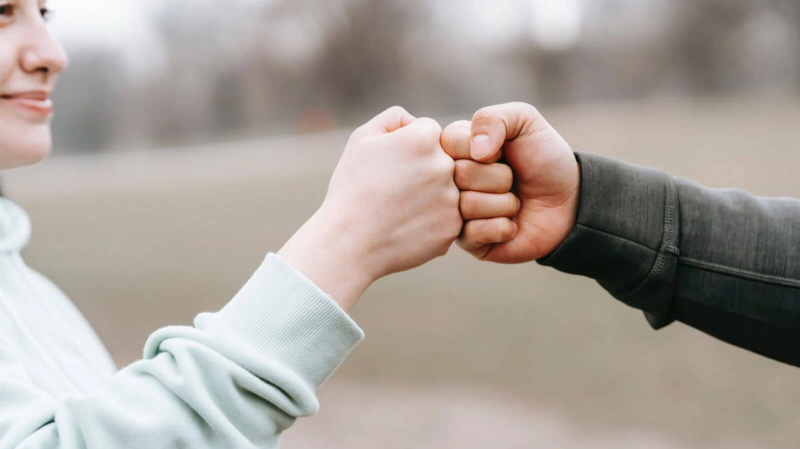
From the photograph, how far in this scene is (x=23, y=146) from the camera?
3.19ft

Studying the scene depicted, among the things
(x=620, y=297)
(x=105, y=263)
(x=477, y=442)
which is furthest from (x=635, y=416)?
(x=105, y=263)

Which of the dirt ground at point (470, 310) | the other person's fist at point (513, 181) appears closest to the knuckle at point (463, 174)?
the other person's fist at point (513, 181)

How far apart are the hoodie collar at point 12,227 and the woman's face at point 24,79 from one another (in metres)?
0.12

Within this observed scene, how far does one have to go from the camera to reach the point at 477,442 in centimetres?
294

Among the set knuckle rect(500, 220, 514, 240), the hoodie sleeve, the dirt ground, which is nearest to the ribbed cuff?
the hoodie sleeve

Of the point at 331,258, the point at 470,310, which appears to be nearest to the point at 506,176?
the point at 331,258

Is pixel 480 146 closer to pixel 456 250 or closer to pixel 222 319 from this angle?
pixel 222 319

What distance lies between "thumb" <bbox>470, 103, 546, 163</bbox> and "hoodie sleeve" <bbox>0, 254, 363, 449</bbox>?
46 centimetres

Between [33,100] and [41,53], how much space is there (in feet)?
0.21

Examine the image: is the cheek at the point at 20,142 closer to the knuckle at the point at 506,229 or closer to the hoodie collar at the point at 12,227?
the hoodie collar at the point at 12,227

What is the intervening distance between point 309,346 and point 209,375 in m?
0.10

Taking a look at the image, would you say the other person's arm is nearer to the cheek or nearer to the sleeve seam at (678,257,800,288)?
the sleeve seam at (678,257,800,288)

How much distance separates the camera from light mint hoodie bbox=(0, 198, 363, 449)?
66 cm

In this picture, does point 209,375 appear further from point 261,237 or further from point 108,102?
point 108,102
